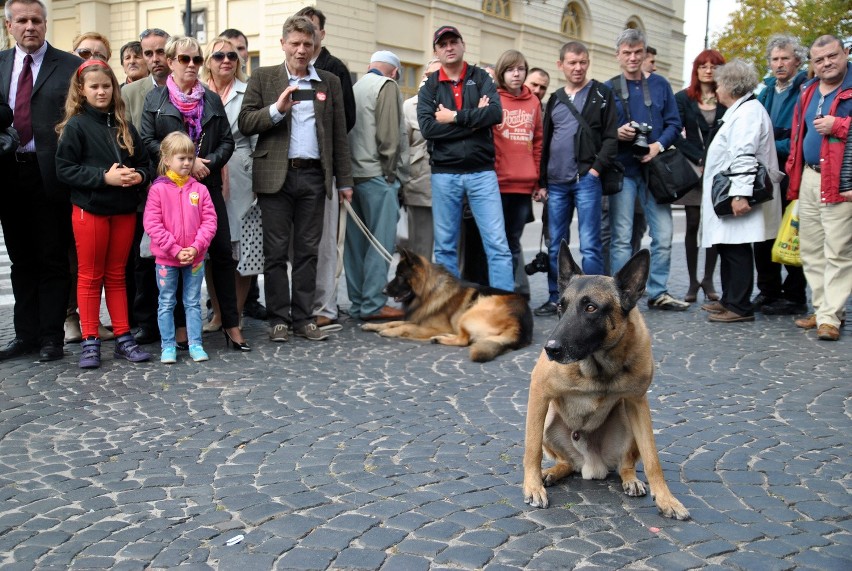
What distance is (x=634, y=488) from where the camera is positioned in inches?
161

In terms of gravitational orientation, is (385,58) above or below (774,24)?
below

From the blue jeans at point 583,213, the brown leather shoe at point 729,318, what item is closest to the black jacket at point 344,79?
the blue jeans at point 583,213

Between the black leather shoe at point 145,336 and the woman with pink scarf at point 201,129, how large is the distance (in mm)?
363

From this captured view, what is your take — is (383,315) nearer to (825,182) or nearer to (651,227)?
(651,227)

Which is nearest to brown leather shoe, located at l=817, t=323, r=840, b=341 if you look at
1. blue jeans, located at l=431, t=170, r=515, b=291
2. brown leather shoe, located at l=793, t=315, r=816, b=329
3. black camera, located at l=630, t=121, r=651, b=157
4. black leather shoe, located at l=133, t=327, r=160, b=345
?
brown leather shoe, located at l=793, t=315, r=816, b=329

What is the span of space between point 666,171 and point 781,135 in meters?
1.21

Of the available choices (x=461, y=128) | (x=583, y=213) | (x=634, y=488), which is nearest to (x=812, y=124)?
(x=583, y=213)

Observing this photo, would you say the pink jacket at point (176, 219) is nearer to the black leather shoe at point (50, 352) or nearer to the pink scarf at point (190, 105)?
the pink scarf at point (190, 105)

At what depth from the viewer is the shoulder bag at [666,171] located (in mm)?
8977

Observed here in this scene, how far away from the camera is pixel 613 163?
28.2 ft

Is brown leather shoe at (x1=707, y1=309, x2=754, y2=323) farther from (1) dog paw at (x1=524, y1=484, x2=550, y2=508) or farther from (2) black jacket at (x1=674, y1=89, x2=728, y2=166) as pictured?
(1) dog paw at (x1=524, y1=484, x2=550, y2=508)

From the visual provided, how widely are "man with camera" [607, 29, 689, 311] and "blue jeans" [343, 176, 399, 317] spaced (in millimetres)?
2393

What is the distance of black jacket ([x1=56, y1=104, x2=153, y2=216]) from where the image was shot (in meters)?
6.37

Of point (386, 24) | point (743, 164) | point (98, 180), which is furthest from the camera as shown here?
point (386, 24)
